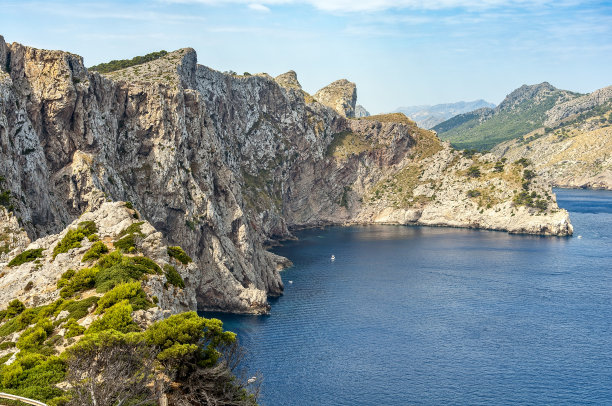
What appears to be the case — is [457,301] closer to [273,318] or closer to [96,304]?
[273,318]

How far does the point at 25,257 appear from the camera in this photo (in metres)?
59.6


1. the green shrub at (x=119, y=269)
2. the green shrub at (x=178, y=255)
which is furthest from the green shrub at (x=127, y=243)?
the green shrub at (x=178, y=255)

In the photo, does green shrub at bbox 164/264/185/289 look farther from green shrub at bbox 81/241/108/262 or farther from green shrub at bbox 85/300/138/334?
green shrub at bbox 85/300/138/334

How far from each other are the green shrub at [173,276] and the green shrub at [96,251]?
21.7 feet

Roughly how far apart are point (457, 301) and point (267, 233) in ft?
288

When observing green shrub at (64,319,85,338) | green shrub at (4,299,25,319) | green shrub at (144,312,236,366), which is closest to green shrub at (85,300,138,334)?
green shrub at (64,319,85,338)

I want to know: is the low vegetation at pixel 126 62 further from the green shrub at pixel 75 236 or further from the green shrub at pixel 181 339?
the green shrub at pixel 181 339

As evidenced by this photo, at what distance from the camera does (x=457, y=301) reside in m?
125

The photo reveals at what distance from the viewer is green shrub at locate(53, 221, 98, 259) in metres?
59.1

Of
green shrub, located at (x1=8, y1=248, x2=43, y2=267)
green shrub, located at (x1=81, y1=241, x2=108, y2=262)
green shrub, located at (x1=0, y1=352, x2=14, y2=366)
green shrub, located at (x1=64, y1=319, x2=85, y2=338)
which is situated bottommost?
green shrub, located at (x1=0, y1=352, x2=14, y2=366)

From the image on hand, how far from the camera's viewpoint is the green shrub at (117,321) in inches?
1683

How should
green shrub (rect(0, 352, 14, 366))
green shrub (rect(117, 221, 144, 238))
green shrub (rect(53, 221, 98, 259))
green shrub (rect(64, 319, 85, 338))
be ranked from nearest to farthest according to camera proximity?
green shrub (rect(0, 352, 14, 366)) → green shrub (rect(64, 319, 85, 338)) → green shrub (rect(53, 221, 98, 259)) → green shrub (rect(117, 221, 144, 238))

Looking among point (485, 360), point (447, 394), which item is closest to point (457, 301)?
point (485, 360)

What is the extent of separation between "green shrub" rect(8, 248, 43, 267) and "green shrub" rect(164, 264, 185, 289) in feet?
45.9
